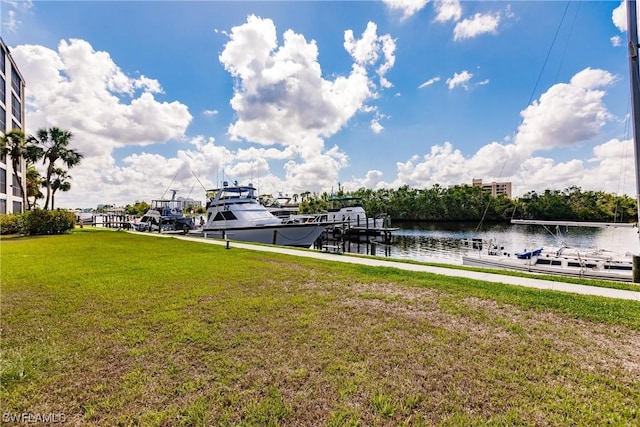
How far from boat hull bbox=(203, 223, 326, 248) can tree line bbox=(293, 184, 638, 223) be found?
3142 cm

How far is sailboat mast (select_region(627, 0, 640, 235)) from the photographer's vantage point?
7.48 metres

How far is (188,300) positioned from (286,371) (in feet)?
11.5

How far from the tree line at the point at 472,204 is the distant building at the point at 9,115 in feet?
138

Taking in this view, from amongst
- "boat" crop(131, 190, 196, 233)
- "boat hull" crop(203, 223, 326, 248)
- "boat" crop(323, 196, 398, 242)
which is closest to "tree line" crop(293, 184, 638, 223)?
"boat" crop(323, 196, 398, 242)

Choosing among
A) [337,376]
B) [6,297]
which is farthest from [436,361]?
[6,297]

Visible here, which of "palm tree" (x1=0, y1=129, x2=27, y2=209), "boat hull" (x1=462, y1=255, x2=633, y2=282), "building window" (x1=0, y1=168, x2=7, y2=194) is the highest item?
"palm tree" (x1=0, y1=129, x2=27, y2=209)

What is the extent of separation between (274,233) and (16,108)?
33.1 meters

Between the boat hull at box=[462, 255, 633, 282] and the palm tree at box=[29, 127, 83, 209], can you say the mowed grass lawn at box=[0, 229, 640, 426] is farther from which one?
the palm tree at box=[29, 127, 83, 209]

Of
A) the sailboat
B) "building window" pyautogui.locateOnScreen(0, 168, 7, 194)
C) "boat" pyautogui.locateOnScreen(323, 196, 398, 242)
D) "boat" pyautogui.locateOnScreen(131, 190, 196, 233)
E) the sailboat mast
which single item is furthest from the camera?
"boat" pyautogui.locateOnScreen(323, 196, 398, 242)

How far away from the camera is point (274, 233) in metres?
24.2

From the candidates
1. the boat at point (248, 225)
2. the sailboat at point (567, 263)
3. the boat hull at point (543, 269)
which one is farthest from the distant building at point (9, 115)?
the sailboat at point (567, 263)

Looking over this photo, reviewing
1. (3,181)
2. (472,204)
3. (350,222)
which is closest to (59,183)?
(3,181)

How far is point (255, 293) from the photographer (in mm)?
6793

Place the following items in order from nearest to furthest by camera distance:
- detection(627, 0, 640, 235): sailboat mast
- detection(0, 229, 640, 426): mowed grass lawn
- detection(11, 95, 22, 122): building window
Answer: detection(0, 229, 640, 426): mowed grass lawn, detection(627, 0, 640, 235): sailboat mast, detection(11, 95, 22, 122): building window
